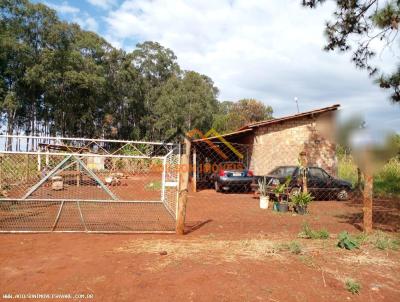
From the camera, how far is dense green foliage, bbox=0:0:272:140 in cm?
2912

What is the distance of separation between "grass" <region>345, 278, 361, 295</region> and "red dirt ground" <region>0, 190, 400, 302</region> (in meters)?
0.07

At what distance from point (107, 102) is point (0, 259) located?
36.9 m

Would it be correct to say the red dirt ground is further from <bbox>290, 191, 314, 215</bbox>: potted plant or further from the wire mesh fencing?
the wire mesh fencing

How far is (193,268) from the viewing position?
14.9 ft

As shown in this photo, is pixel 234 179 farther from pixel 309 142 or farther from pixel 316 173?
pixel 309 142

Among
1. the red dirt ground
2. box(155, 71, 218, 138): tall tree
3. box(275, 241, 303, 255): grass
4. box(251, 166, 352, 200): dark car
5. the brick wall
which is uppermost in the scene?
box(155, 71, 218, 138): tall tree

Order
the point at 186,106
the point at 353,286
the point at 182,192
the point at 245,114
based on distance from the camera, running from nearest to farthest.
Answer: the point at 353,286
the point at 182,192
the point at 186,106
the point at 245,114

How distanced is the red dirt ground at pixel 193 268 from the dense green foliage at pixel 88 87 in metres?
24.8

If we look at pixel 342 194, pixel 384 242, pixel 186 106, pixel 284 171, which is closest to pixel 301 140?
pixel 342 194

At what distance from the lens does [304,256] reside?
507cm

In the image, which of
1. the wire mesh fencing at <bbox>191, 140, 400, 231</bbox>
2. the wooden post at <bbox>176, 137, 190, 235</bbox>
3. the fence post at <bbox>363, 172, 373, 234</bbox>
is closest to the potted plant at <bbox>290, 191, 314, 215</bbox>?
the wire mesh fencing at <bbox>191, 140, 400, 231</bbox>

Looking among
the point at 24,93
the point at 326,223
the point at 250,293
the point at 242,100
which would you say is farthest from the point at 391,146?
the point at 242,100

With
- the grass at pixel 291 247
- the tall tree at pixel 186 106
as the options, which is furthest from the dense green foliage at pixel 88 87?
the grass at pixel 291 247

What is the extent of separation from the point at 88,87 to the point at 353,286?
32.9m
